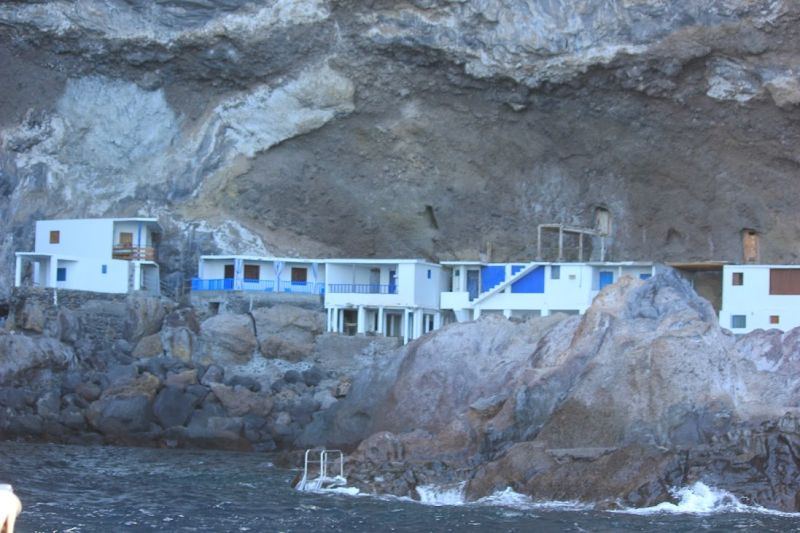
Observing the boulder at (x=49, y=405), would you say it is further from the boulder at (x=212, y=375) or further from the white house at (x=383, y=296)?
the white house at (x=383, y=296)

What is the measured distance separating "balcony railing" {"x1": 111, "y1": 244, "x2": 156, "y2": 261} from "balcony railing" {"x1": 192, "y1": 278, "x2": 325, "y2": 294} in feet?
5.70

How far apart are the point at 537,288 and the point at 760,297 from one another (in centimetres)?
667

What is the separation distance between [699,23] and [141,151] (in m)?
18.1

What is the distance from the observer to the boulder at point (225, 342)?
3994 cm

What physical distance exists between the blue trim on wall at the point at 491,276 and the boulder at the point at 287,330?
18.1 feet

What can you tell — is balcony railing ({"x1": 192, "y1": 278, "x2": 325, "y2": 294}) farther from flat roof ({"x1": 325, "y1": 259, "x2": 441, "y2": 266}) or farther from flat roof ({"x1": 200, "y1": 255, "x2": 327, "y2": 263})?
flat roof ({"x1": 325, "y1": 259, "x2": 441, "y2": 266})

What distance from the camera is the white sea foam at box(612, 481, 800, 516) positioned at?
79.1 ft

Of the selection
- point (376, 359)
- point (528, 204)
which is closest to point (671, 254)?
point (528, 204)

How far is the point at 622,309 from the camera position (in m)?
30.2

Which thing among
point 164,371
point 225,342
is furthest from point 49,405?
point 225,342

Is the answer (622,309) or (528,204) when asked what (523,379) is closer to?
(622,309)

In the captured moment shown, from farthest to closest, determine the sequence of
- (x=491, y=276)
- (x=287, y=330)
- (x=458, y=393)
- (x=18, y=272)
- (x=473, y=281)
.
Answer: (x=473, y=281) → (x=491, y=276) → (x=18, y=272) → (x=287, y=330) → (x=458, y=393)

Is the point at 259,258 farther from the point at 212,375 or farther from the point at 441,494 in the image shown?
the point at 441,494

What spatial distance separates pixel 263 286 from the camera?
43.9 meters
